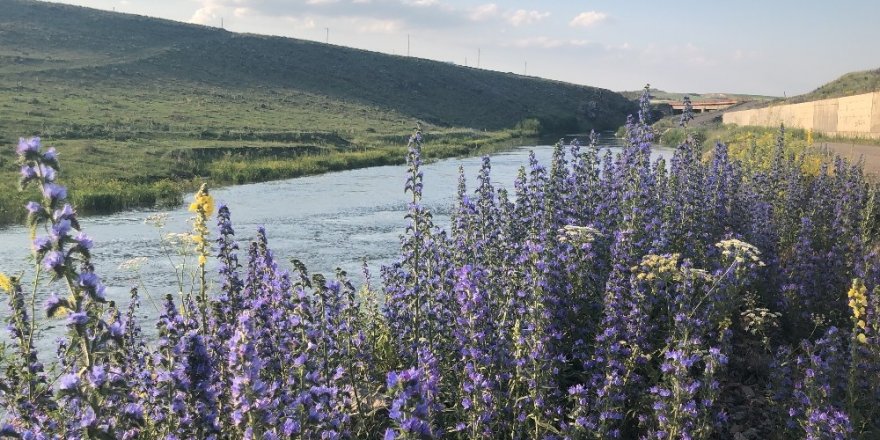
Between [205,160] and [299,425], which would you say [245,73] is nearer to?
[205,160]

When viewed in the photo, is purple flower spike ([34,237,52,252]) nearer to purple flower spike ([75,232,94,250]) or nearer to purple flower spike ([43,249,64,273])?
purple flower spike ([43,249,64,273])

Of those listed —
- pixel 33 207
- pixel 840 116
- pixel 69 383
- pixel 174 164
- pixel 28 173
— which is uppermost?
pixel 840 116

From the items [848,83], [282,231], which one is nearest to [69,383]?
[282,231]

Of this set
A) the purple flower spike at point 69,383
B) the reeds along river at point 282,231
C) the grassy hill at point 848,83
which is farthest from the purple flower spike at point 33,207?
the grassy hill at point 848,83

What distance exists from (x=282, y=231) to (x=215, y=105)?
40.1 meters

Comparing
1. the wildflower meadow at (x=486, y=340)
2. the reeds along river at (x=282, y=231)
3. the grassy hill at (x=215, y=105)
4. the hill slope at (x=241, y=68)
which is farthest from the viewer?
the hill slope at (x=241, y=68)

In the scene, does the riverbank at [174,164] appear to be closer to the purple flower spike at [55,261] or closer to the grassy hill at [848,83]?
the purple flower spike at [55,261]

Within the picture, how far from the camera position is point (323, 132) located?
4525 cm

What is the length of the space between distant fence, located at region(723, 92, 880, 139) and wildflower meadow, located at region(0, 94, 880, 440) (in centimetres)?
2330

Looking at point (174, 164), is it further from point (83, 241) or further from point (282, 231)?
point (83, 241)

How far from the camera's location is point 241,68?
77500mm

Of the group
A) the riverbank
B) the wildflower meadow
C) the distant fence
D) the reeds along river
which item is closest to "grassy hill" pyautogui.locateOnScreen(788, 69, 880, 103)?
the distant fence

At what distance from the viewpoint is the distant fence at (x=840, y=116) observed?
2821 cm

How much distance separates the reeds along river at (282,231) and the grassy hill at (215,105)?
2595 millimetres
